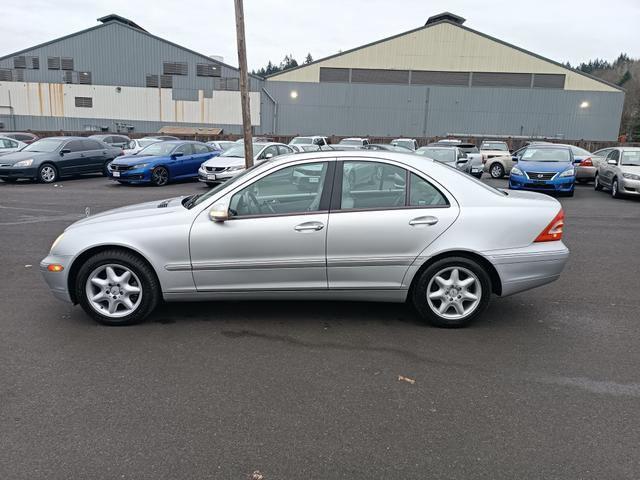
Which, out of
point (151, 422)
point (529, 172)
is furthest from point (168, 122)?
point (151, 422)

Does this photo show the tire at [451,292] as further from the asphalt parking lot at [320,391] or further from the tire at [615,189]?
the tire at [615,189]

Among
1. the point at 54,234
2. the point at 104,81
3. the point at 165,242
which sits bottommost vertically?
the point at 54,234

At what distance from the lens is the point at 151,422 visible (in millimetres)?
3104

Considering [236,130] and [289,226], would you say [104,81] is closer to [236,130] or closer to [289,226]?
[236,130]

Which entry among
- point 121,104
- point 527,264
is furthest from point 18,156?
point 121,104

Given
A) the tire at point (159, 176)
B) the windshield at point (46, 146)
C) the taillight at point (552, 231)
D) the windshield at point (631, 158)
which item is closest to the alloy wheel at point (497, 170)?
the windshield at point (631, 158)

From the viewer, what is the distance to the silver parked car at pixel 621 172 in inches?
568

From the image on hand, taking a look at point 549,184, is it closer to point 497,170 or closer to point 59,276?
point 497,170

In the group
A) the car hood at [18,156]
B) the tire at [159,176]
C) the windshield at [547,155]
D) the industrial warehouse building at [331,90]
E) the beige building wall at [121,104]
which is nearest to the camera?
the windshield at [547,155]

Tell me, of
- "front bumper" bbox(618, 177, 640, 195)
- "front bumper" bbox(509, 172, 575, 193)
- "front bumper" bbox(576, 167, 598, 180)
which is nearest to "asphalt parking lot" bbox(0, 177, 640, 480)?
"front bumper" bbox(509, 172, 575, 193)

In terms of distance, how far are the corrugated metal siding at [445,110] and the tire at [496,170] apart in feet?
70.9

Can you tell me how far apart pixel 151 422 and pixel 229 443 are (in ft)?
1.80

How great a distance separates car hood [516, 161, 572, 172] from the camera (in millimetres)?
14672

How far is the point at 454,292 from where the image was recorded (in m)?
4.58
